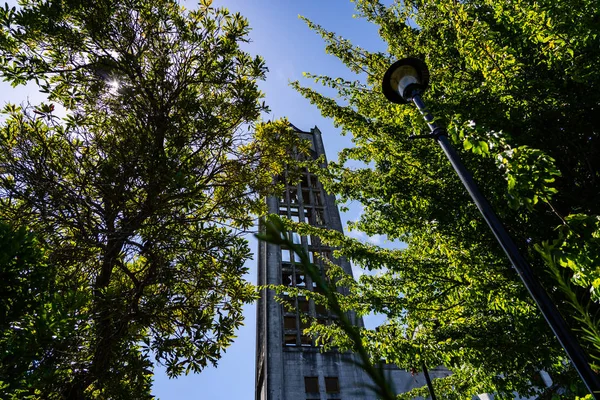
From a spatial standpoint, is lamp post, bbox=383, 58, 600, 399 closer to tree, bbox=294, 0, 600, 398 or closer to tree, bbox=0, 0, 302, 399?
tree, bbox=294, 0, 600, 398

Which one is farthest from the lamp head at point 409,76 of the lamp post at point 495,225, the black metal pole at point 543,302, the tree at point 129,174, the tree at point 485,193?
the tree at point 129,174

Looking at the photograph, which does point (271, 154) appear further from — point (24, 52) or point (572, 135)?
point (572, 135)

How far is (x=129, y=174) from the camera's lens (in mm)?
5641

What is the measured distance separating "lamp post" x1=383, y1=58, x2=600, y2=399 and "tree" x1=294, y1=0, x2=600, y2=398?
0.31m

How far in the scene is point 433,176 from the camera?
569 centimetres

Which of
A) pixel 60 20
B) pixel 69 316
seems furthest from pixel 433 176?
pixel 60 20

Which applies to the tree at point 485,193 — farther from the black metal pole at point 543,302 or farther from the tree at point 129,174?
A: the tree at point 129,174

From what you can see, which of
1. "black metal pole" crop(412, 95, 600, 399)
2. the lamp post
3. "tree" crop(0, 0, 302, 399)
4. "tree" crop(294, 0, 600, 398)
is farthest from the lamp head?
"tree" crop(0, 0, 302, 399)

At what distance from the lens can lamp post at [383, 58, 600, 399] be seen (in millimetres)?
2070

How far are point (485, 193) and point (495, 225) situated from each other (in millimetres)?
2749

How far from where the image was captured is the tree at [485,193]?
4.37m

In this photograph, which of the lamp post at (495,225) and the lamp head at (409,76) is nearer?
the lamp post at (495,225)

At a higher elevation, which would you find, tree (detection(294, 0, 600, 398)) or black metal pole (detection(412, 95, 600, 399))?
tree (detection(294, 0, 600, 398))

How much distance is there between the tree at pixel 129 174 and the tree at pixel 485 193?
2429 mm
